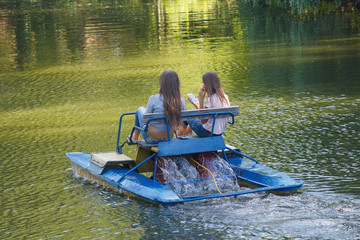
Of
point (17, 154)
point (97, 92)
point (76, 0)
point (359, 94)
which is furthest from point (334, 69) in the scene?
point (76, 0)

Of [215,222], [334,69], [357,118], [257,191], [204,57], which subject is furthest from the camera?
[204,57]

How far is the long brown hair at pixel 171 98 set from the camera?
7484mm

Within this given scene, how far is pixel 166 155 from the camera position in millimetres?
7340

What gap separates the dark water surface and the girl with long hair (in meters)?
0.88

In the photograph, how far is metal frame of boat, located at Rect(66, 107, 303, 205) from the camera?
23.2ft

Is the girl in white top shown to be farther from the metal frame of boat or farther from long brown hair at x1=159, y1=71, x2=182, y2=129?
long brown hair at x1=159, y1=71, x2=182, y2=129

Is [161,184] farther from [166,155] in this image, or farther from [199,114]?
[199,114]

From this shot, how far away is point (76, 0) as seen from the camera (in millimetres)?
58375

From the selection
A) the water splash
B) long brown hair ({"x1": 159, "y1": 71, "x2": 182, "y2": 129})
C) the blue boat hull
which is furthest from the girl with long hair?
the blue boat hull

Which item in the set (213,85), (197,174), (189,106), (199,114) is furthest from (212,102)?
(189,106)

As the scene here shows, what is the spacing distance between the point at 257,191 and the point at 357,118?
478 centimetres

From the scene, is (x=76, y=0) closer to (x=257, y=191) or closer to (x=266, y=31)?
(x=266, y=31)

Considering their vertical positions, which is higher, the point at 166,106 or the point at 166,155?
the point at 166,106

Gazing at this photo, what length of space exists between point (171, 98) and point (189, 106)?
5.90 m
